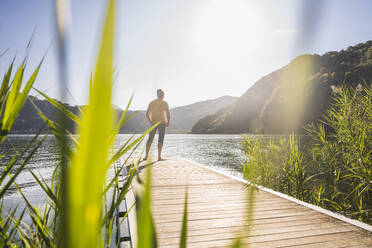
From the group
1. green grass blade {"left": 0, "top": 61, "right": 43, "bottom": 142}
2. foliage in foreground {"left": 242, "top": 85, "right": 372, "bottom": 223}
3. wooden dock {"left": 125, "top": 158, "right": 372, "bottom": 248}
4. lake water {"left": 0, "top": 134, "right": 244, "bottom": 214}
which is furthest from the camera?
foliage in foreground {"left": 242, "top": 85, "right": 372, "bottom": 223}

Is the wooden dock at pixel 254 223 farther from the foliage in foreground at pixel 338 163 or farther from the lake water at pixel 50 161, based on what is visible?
the lake water at pixel 50 161

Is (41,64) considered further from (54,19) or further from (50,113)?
(54,19)

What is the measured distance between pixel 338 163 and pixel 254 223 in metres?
1.93

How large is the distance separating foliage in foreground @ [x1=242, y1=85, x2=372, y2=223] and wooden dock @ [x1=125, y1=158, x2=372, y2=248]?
49 cm

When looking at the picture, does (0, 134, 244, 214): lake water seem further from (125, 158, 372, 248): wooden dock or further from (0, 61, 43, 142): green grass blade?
(125, 158, 372, 248): wooden dock

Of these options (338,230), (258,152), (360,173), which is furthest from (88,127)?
(258,152)

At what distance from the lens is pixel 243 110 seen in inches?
3241

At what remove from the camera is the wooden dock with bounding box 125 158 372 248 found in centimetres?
218

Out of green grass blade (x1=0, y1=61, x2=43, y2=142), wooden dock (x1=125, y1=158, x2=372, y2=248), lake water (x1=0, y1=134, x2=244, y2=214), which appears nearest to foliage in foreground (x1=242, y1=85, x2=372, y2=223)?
wooden dock (x1=125, y1=158, x2=372, y2=248)

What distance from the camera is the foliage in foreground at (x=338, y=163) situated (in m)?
3.12

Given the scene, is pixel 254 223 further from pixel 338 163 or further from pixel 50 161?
pixel 50 161

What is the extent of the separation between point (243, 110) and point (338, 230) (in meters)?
82.2

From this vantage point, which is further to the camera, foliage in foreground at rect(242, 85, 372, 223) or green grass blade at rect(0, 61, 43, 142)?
foliage in foreground at rect(242, 85, 372, 223)

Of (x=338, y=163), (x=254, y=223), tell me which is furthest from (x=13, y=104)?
(x=338, y=163)
